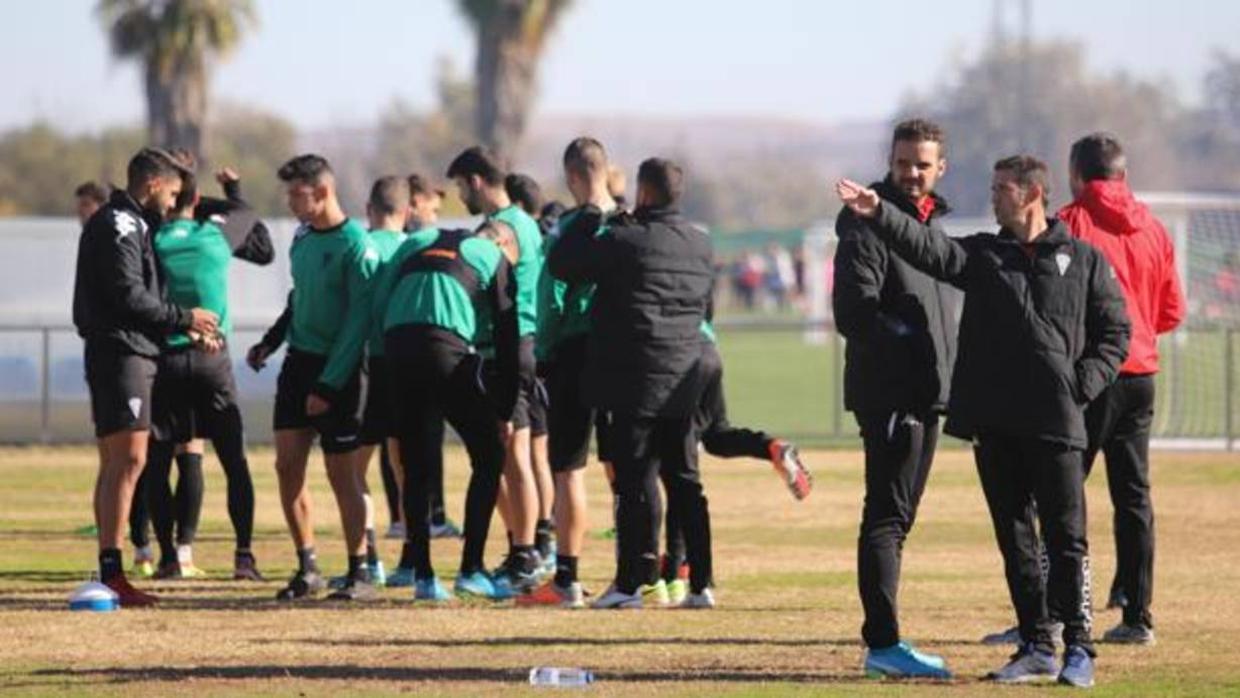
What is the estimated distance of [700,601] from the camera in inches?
587

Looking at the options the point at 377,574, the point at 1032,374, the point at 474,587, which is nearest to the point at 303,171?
the point at 377,574

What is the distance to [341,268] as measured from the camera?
1488cm

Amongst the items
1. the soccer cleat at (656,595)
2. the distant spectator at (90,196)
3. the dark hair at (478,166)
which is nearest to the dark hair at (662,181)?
the dark hair at (478,166)

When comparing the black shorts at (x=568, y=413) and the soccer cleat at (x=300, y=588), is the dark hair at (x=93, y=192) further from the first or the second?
the black shorts at (x=568, y=413)

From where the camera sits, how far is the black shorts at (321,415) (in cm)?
1474

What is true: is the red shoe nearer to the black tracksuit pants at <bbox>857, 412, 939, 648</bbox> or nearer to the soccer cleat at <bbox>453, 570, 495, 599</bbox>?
the soccer cleat at <bbox>453, 570, 495, 599</bbox>

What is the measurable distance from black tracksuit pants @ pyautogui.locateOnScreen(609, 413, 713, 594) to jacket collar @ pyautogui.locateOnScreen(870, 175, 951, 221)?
9.14 feet

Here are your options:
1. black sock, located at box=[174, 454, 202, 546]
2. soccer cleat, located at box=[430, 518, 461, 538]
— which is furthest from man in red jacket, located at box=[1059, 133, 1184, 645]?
soccer cleat, located at box=[430, 518, 461, 538]

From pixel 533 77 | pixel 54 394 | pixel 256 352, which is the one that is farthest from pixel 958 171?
pixel 256 352

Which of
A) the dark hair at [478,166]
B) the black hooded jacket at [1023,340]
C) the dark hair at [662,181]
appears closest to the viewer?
the black hooded jacket at [1023,340]

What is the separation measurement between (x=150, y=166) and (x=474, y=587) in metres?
2.64

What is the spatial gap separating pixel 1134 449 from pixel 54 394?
17.1 metres

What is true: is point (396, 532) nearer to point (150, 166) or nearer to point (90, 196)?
point (90, 196)

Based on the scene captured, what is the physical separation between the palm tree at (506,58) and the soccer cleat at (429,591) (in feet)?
138
